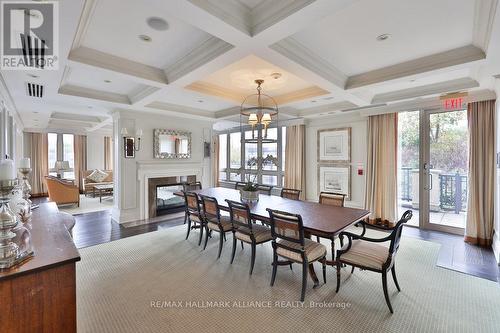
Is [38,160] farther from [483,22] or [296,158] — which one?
[483,22]

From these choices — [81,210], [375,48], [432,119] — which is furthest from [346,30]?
[81,210]

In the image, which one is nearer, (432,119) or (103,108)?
(432,119)

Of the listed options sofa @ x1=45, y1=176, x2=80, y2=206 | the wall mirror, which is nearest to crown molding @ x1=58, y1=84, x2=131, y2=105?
the wall mirror

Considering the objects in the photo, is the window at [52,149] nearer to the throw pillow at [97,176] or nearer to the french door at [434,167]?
the throw pillow at [97,176]

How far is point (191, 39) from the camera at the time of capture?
2438mm

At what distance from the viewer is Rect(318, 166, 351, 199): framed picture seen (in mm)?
5395

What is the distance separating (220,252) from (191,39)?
107 inches

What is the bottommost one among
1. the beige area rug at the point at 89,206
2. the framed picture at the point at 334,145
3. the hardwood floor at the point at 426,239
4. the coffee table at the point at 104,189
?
the hardwood floor at the point at 426,239

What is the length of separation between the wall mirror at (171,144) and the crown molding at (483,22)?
5.43m

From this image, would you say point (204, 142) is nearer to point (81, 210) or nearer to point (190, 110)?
point (190, 110)

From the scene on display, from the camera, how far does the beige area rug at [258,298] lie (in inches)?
79.7

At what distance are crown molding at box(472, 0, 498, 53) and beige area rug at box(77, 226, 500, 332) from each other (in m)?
2.50

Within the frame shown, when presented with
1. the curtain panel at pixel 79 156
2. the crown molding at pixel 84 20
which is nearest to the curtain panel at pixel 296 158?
the crown molding at pixel 84 20

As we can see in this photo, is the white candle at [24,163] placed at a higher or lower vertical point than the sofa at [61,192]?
higher
